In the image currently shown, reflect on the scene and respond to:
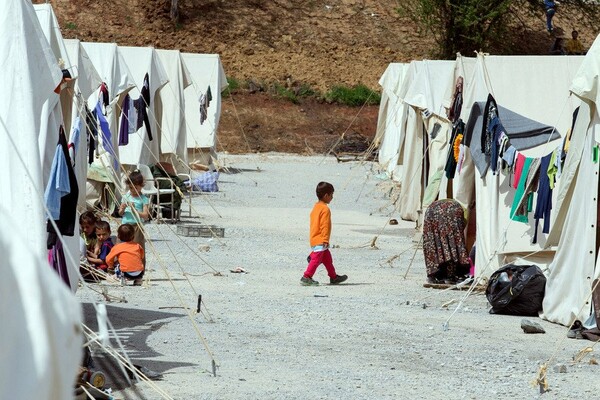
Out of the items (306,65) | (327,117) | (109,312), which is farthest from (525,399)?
(306,65)

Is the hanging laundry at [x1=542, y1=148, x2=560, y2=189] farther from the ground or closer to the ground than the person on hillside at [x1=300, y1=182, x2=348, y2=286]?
farther from the ground

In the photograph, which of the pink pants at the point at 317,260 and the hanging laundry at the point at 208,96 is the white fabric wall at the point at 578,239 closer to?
the pink pants at the point at 317,260

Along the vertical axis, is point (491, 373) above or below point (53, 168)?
below

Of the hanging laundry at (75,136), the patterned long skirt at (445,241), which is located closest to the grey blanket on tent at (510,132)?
the patterned long skirt at (445,241)

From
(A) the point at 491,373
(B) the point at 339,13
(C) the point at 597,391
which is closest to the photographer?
(C) the point at 597,391

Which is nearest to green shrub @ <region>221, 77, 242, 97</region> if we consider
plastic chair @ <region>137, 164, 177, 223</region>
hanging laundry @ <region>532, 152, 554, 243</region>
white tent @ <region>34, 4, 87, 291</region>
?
plastic chair @ <region>137, 164, 177, 223</region>

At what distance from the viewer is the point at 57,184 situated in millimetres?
6926

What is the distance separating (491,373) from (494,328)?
1.68 m

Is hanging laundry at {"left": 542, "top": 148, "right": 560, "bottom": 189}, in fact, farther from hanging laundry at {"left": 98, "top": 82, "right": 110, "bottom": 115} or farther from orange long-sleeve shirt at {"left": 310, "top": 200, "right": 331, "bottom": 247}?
hanging laundry at {"left": 98, "top": 82, "right": 110, "bottom": 115}

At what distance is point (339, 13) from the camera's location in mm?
45719

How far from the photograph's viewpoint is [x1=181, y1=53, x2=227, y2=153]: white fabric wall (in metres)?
25.7

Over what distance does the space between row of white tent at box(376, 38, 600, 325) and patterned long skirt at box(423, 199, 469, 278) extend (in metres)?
0.24

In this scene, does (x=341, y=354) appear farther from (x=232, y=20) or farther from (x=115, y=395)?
(x=232, y=20)

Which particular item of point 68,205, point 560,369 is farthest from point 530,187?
point 68,205
